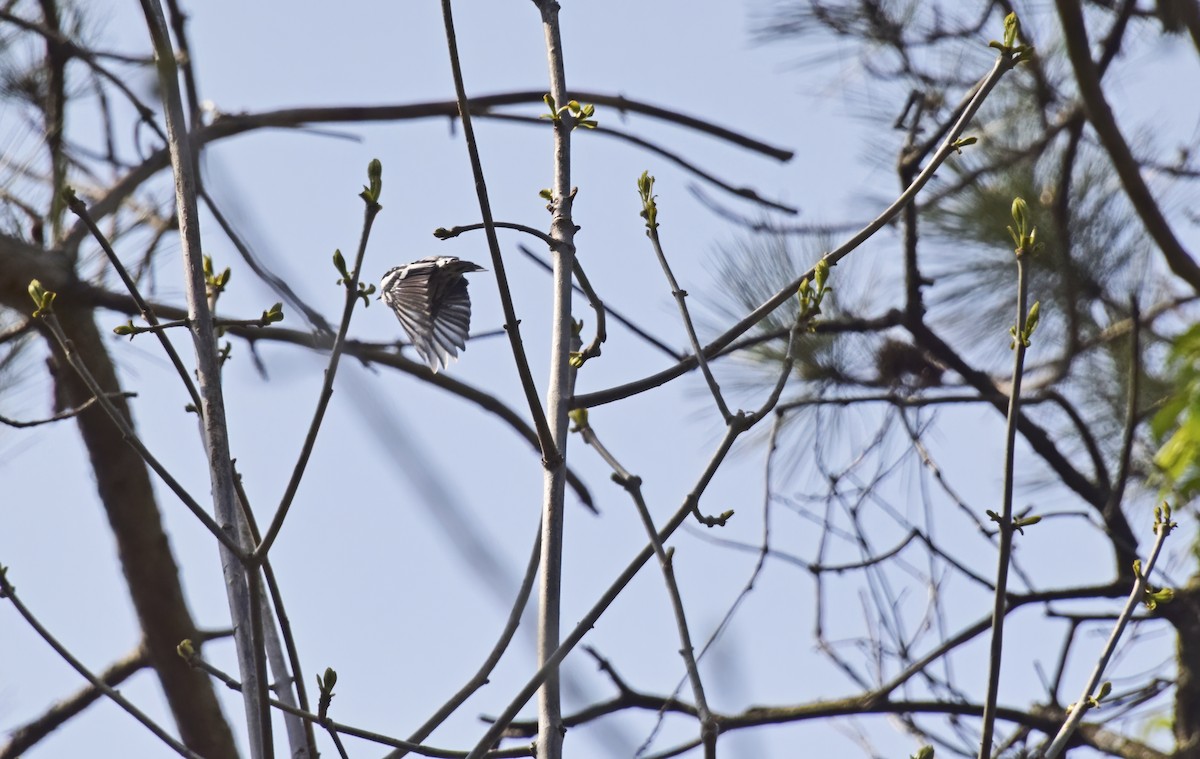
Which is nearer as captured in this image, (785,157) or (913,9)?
(785,157)

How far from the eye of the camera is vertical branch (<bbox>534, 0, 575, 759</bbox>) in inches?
44.3

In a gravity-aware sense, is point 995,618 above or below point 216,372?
below

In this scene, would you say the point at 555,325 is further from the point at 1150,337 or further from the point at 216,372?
the point at 1150,337

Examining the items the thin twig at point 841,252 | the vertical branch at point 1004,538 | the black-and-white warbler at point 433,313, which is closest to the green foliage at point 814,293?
the thin twig at point 841,252

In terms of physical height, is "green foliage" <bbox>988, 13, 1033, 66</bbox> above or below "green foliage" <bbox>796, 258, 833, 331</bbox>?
above

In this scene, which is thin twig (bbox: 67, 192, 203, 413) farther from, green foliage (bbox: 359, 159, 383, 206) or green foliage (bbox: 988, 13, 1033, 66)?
green foliage (bbox: 988, 13, 1033, 66)

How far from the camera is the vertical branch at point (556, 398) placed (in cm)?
112

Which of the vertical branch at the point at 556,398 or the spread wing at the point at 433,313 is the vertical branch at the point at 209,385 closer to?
the vertical branch at the point at 556,398

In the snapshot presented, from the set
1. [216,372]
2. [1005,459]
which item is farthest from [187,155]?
[1005,459]

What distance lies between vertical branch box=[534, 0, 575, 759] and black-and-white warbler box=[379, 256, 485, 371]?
361 mm

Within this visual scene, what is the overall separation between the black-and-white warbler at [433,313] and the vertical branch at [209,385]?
0.46 meters

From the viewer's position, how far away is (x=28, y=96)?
2939 millimetres

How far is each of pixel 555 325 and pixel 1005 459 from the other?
0.44 meters

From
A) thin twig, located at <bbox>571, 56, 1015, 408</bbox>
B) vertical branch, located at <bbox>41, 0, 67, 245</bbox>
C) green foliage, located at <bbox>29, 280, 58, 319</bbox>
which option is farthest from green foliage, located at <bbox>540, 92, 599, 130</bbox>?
vertical branch, located at <bbox>41, 0, 67, 245</bbox>
